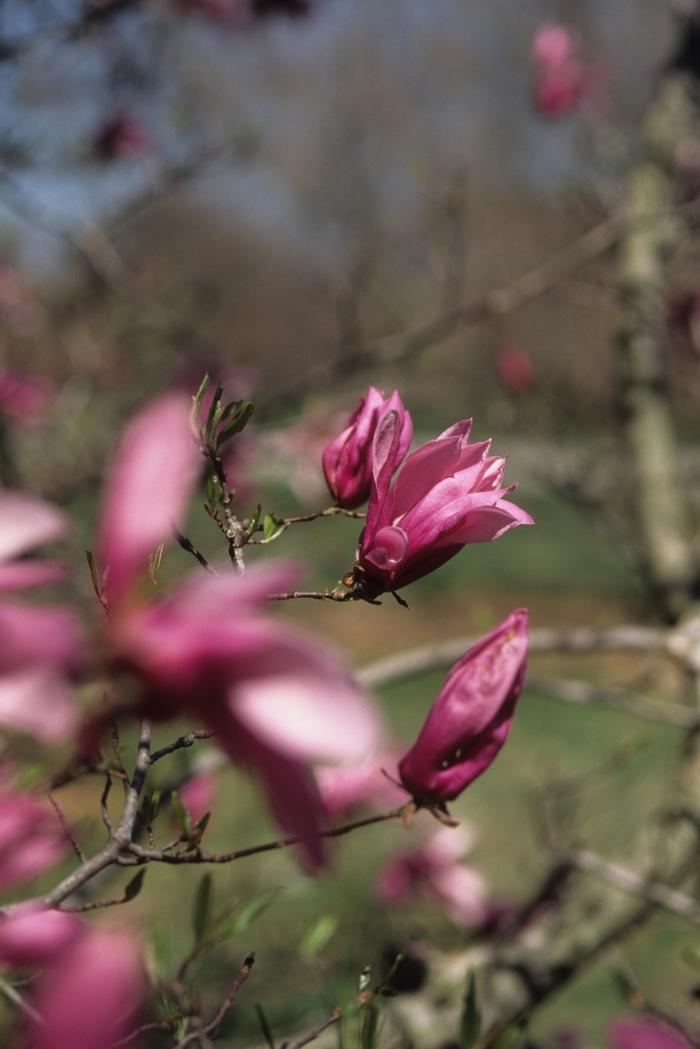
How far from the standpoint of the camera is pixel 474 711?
637 millimetres

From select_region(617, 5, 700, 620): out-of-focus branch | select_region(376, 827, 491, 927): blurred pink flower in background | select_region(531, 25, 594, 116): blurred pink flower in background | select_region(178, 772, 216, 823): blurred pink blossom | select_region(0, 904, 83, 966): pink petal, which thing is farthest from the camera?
select_region(531, 25, 594, 116): blurred pink flower in background

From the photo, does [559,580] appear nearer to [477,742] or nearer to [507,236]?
[507,236]

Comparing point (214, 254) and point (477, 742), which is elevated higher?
point (477, 742)

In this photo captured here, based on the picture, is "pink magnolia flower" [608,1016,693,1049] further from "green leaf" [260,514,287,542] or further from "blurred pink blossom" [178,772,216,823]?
"blurred pink blossom" [178,772,216,823]

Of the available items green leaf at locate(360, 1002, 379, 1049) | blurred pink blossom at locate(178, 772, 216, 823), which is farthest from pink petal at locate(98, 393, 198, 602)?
blurred pink blossom at locate(178, 772, 216, 823)

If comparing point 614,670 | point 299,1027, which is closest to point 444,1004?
point 299,1027

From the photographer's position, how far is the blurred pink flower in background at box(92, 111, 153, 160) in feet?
8.84

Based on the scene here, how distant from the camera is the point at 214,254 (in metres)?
12.8

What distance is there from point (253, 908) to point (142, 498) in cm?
38

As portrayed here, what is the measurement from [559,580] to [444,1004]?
8.67 metres

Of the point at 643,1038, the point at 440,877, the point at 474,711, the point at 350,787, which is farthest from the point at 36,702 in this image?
the point at 440,877

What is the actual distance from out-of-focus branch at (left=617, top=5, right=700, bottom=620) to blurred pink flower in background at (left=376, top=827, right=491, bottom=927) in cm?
77

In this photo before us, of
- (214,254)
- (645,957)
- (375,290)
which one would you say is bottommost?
(214,254)

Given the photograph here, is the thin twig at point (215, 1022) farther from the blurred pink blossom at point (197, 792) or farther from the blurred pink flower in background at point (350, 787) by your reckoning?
the blurred pink flower in background at point (350, 787)
